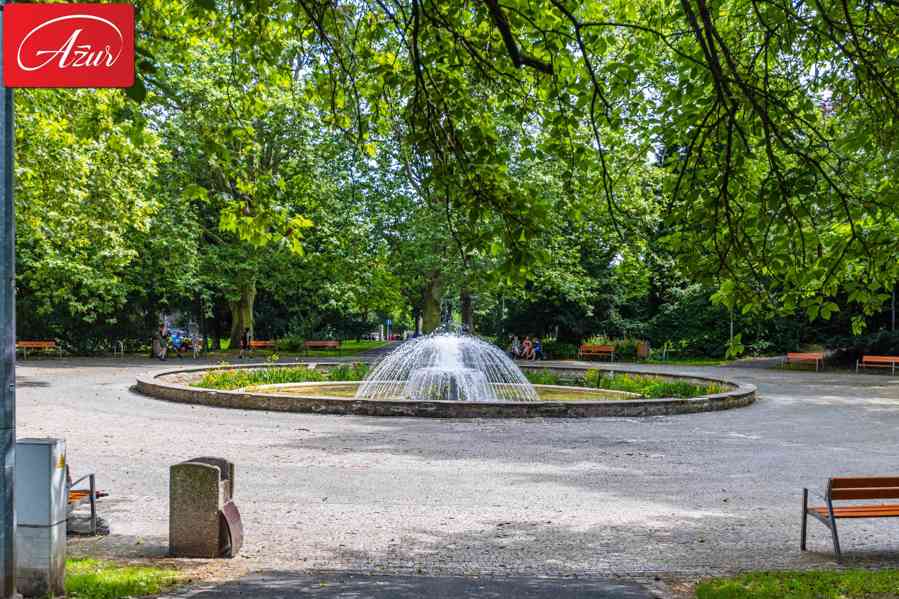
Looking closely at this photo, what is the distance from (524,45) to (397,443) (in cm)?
676

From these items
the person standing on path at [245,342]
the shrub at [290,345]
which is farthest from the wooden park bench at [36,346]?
the shrub at [290,345]

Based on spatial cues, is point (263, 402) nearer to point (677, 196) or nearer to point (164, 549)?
point (164, 549)

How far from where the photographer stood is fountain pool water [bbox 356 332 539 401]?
1912cm

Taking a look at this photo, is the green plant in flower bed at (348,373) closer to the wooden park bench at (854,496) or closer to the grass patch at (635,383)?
the grass patch at (635,383)

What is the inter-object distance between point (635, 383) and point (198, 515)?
16510 millimetres

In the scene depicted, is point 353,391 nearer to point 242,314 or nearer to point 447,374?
point 447,374

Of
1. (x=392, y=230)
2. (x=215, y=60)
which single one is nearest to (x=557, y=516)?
(x=215, y=60)

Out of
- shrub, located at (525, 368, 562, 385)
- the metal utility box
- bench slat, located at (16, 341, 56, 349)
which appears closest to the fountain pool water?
shrub, located at (525, 368, 562, 385)

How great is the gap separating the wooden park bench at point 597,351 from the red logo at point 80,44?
118ft

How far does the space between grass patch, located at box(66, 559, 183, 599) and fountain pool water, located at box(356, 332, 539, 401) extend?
1274 centimetres

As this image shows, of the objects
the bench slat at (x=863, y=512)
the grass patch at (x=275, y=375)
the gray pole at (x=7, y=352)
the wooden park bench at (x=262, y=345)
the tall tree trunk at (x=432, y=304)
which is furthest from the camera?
the tall tree trunk at (x=432, y=304)

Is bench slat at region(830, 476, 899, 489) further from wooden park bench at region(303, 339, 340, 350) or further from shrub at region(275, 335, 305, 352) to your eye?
wooden park bench at region(303, 339, 340, 350)

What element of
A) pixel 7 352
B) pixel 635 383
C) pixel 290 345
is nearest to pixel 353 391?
pixel 635 383

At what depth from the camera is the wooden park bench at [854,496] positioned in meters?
7.03
